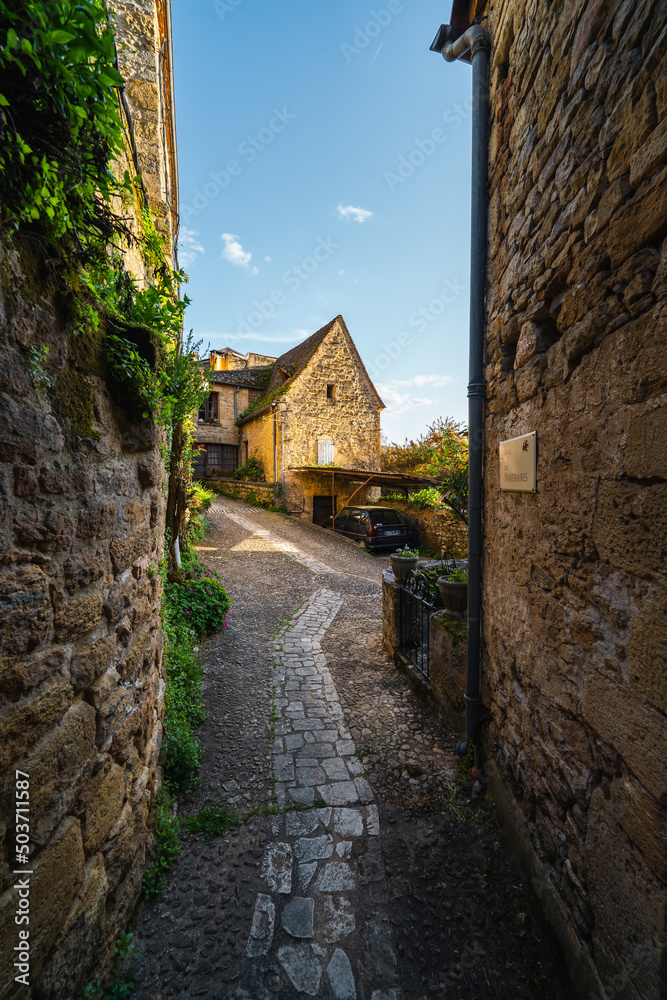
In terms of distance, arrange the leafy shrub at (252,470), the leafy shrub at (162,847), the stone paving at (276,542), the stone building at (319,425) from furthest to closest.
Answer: the leafy shrub at (252,470)
the stone building at (319,425)
the stone paving at (276,542)
the leafy shrub at (162,847)

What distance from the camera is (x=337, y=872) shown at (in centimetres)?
238

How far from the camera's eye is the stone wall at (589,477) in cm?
133

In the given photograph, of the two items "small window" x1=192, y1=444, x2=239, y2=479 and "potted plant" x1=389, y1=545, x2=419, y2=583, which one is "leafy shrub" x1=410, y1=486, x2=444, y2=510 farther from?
"small window" x1=192, y1=444, x2=239, y2=479

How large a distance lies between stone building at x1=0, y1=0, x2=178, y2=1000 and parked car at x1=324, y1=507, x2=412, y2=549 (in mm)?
10116

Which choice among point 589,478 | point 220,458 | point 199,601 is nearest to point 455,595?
point 589,478

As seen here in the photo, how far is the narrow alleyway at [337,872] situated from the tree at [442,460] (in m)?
2.30

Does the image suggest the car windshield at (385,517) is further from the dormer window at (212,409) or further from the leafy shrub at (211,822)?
the dormer window at (212,409)

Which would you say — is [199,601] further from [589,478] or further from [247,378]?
[247,378]

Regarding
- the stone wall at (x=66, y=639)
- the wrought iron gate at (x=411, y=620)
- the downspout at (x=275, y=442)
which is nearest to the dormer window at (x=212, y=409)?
the downspout at (x=275, y=442)

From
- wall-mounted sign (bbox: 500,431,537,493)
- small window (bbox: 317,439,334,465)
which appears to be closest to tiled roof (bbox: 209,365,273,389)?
small window (bbox: 317,439,334,465)

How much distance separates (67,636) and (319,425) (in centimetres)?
1605

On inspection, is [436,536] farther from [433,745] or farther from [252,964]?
[252,964]

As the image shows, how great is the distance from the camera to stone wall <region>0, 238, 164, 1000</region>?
119 cm

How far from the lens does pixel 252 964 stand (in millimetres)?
1910
